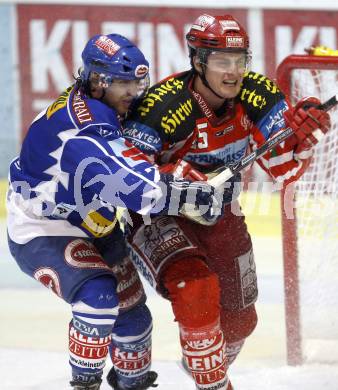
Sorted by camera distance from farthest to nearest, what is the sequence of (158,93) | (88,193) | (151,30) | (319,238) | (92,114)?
1. (151,30)
2. (319,238)
3. (158,93)
4. (88,193)
5. (92,114)

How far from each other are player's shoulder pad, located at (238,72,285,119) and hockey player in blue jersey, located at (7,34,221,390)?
1.31ft

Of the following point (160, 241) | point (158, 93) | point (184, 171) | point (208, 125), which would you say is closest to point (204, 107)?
point (208, 125)

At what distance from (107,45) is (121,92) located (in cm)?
16

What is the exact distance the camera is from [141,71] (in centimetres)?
348

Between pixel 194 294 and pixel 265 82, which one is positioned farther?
pixel 265 82

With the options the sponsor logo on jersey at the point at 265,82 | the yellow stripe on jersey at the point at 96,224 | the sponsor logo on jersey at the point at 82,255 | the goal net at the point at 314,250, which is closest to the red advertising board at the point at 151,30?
the goal net at the point at 314,250

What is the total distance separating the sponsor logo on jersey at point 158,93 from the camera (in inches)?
141

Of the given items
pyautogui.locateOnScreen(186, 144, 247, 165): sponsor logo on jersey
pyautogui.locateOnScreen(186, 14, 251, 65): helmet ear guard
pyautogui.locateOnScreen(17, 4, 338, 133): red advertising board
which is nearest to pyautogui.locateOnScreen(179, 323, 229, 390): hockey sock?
pyautogui.locateOnScreen(186, 144, 247, 165): sponsor logo on jersey

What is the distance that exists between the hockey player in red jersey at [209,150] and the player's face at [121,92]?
0.08 meters

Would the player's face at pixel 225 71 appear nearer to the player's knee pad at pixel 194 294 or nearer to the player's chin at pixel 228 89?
the player's chin at pixel 228 89

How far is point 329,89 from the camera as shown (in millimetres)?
4520

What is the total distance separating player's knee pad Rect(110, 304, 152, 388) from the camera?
12.5 feet

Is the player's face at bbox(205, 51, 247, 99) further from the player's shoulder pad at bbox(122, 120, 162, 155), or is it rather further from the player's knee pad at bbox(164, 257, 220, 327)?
the player's knee pad at bbox(164, 257, 220, 327)

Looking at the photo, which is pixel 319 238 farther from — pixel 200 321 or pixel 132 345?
pixel 200 321
